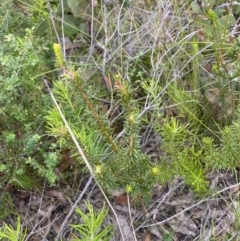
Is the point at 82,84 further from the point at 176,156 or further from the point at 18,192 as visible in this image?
the point at 18,192

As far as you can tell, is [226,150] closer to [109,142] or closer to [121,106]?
[109,142]

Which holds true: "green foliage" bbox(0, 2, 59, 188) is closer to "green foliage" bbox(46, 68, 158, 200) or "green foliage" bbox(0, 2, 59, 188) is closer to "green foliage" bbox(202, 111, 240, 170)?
"green foliage" bbox(46, 68, 158, 200)

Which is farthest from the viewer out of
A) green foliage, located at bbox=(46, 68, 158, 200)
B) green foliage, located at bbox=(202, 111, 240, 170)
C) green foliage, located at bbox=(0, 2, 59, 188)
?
green foliage, located at bbox=(0, 2, 59, 188)

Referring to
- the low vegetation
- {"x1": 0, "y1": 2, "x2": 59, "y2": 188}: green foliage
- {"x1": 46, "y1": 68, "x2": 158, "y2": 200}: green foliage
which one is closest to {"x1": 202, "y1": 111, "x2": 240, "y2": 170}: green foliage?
the low vegetation

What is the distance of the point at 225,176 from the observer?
183 cm

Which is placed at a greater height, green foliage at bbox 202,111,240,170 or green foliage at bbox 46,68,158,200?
green foliage at bbox 46,68,158,200

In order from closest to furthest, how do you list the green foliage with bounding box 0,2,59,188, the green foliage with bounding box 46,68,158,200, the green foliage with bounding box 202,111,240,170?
the green foliage with bounding box 46,68,158,200, the green foliage with bounding box 202,111,240,170, the green foliage with bounding box 0,2,59,188

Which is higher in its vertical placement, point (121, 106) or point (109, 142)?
point (109, 142)

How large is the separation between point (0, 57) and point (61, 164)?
21.3 inches

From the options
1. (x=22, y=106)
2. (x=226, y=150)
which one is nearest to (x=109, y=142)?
(x=226, y=150)

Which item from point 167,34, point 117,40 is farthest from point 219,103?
point 117,40

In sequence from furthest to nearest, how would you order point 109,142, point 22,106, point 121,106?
point 121,106 → point 22,106 → point 109,142

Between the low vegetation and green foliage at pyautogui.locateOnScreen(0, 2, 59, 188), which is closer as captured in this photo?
the low vegetation

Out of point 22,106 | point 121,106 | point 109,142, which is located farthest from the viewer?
point 121,106
